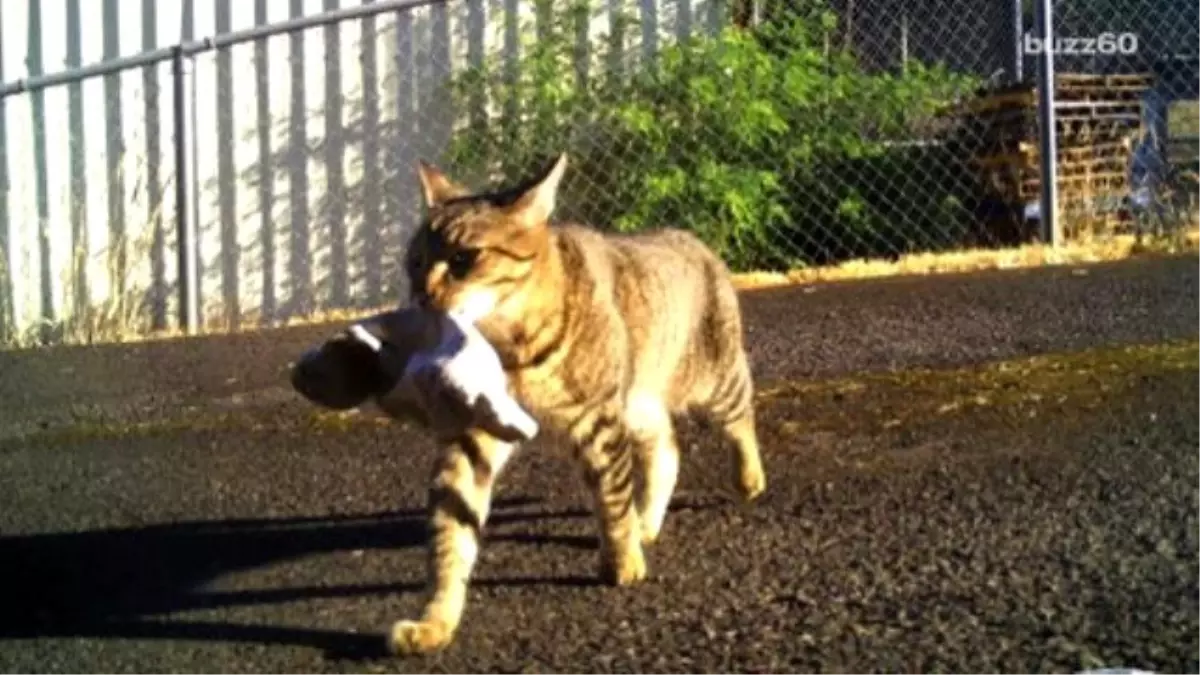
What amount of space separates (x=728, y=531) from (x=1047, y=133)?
569 cm

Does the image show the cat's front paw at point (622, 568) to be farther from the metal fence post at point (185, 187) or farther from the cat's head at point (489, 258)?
the metal fence post at point (185, 187)

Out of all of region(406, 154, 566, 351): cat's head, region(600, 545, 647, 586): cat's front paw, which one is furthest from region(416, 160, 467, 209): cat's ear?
region(600, 545, 647, 586): cat's front paw

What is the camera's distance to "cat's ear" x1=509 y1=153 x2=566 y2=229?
4.61 metres

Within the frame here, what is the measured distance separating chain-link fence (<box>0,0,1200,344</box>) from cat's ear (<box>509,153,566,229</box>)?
5.34m

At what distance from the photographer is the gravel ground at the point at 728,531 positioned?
3.88m

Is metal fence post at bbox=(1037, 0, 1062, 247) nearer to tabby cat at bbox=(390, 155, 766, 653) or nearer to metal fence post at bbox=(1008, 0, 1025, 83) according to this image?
metal fence post at bbox=(1008, 0, 1025, 83)

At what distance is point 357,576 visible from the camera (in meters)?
4.70

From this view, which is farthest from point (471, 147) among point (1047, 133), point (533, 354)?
point (533, 354)

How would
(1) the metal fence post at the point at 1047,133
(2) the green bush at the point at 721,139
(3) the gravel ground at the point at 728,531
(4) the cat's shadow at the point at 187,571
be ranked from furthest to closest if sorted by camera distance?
1. (2) the green bush at the point at 721,139
2. (1) the metal fence post at the point at 1047,133
3. (4) the cat's shadow at the point at 187,571
4. (3) the gravel ground at the point at 728,531

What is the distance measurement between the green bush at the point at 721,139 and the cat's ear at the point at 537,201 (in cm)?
520

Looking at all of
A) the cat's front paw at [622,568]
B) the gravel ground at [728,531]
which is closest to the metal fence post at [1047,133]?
the gravel ground at [728,531]

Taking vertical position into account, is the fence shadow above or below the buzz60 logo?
below

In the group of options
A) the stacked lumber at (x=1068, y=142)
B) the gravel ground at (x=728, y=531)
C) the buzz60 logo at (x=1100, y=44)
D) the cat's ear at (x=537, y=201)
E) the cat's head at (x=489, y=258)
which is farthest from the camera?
the buzz60 logo at (x=1100, y=44)

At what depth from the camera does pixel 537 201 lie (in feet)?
15.3
